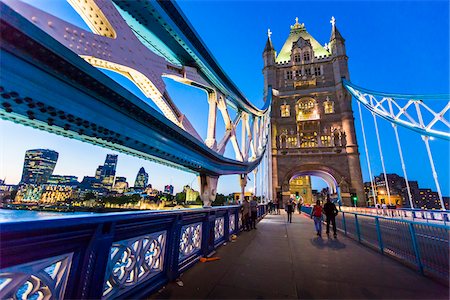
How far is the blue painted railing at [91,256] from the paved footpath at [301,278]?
44cm

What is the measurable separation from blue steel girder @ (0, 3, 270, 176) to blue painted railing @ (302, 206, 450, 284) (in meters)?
5.92

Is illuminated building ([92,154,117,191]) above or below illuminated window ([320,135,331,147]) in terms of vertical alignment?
below

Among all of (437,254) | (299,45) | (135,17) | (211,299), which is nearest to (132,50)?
(135,17)

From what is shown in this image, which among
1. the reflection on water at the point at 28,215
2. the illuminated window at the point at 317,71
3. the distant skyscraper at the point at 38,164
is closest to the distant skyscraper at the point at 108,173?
the reflection on water at the point at 28,215

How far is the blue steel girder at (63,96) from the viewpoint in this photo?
6.05 feet

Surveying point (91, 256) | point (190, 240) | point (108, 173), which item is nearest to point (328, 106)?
point (190, 240)

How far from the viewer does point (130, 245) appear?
2479 mm

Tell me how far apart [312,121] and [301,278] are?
37.5 meters

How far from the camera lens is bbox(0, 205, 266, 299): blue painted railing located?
4.55ft

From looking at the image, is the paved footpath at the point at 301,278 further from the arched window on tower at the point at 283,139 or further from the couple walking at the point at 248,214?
the arched window on tower at the point at 283,139

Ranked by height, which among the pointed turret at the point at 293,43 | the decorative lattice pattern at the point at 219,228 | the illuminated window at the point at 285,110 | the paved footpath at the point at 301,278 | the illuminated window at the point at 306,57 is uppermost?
the pointed turret at the point at 293,43

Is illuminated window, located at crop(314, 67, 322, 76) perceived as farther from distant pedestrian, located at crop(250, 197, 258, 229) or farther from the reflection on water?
the reflection on water

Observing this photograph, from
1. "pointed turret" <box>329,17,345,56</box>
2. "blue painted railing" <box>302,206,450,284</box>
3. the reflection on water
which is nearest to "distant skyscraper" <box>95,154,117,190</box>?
the reflection on water

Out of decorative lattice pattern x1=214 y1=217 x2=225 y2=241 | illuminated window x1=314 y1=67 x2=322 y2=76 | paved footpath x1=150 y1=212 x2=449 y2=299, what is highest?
illuminated window x1=314 y1=67 x2=322 y2=76
